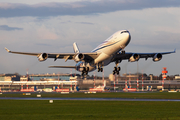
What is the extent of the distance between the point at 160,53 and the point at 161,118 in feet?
123

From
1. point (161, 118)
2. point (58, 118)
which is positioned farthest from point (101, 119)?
point (161, 118)

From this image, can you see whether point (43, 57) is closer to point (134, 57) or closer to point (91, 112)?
point (134, 57)

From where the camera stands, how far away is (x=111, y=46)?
57812 millimetres

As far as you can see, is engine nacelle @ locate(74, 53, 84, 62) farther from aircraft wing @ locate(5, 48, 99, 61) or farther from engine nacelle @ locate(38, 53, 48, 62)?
engine nacelle @ locate(38, 53, 48, 62)

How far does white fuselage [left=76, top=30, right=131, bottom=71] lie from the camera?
55.8 meters

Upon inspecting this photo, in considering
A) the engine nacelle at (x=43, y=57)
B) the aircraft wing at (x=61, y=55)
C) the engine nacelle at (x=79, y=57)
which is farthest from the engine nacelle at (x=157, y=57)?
the engine nacelle at (x=43, y=57)

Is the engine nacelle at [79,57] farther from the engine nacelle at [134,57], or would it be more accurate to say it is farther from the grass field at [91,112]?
the grass field at [91,112]

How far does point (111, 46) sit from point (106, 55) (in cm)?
324

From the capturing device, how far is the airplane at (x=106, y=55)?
56.5 metres

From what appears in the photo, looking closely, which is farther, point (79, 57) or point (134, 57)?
point (134, 57)

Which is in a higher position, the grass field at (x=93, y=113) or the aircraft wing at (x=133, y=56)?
the aircraft wing at (x=133, y=56)

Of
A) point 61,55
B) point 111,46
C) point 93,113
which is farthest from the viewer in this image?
point 61,55

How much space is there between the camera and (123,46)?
56.7 m

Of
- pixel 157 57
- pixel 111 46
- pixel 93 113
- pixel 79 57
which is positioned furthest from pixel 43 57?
pixel 93 113
